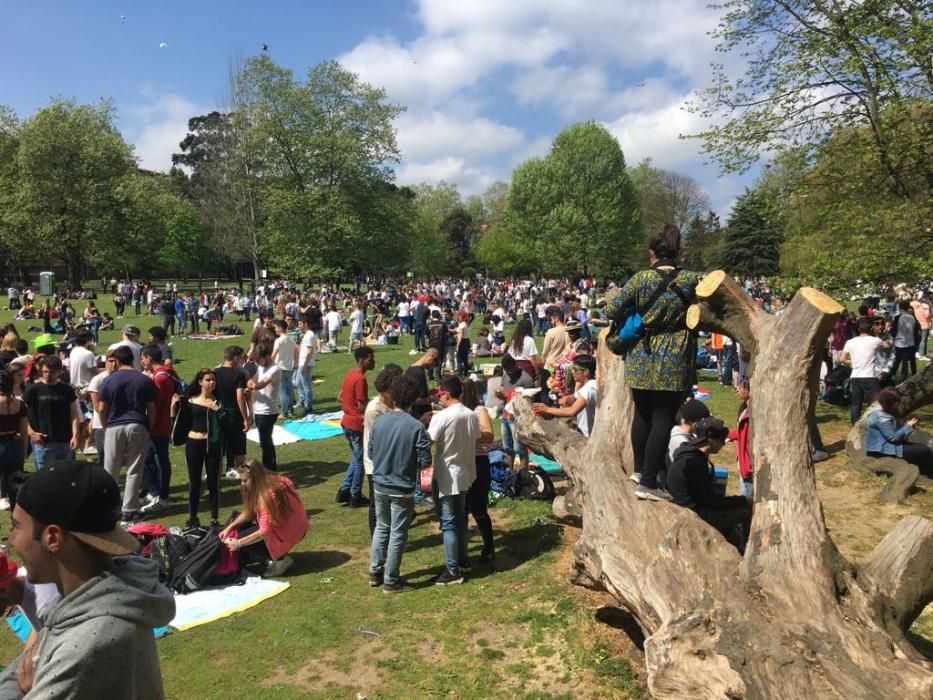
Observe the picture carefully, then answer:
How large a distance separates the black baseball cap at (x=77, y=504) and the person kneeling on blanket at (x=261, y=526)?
15.2 ft

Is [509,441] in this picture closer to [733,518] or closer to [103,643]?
[733,518]

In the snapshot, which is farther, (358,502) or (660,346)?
(358,502)

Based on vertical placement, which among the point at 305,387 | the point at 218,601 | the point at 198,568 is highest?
the point at 305,387

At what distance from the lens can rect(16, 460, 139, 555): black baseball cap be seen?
72.7 inches

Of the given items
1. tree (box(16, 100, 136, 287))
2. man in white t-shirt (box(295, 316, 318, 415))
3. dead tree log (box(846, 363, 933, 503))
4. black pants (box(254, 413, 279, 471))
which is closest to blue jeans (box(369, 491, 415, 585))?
black pants (box(254, 413, 279, 471))

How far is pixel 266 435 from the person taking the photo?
9164 mm

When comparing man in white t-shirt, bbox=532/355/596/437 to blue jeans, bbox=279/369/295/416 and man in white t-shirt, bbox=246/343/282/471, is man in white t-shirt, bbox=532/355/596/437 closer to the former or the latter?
man in white t-shirt, bbox=246/343/282/471

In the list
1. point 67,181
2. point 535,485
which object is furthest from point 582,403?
point 67,181

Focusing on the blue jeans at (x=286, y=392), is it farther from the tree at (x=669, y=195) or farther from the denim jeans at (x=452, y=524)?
the tree at (x=669, y=195)

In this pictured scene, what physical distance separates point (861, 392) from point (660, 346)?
27.2 ft

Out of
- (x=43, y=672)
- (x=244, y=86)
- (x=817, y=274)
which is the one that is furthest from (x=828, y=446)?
(x=244, y=86)

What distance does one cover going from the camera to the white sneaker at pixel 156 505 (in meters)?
8.02

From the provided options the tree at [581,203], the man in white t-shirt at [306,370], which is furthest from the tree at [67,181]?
the man in white t-shirt at [306,370]

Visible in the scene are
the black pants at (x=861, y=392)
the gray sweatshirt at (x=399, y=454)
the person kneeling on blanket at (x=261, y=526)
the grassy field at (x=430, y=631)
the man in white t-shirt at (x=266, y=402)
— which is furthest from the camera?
the black pants at (x=861, y=392)
